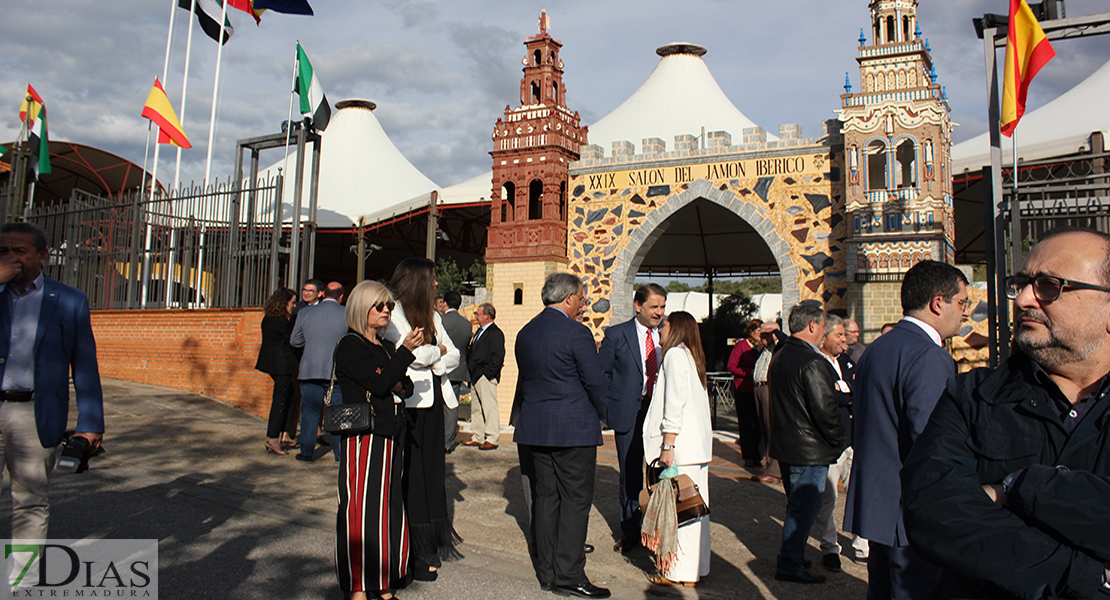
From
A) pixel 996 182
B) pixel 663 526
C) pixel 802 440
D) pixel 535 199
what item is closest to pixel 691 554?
pixel 663 526

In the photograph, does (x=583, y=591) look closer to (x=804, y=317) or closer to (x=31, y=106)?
(x=804, y=317)

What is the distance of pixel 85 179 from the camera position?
19828mm

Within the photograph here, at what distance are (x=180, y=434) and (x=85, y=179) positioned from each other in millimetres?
16281

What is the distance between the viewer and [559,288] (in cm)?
400

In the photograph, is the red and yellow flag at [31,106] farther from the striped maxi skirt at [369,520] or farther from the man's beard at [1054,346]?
the man's beard at [1054,346]

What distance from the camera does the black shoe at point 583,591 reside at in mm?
3492

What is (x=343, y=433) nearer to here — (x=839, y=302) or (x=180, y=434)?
(x=180, y=434)

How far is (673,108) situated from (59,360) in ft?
50.3

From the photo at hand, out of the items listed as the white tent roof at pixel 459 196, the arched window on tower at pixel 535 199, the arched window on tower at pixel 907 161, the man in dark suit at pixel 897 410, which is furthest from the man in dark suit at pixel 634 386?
the white tent roof at pixel 459 196

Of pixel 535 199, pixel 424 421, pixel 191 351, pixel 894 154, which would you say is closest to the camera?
pixel 424 421

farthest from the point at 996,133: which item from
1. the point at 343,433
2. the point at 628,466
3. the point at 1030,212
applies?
the point at 343,433

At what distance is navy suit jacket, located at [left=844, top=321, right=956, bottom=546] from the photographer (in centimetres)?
259

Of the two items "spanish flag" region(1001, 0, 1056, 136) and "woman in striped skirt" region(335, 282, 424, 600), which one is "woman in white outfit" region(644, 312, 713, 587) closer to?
"woman in striped skirt" region(335, 282, 424, 600)

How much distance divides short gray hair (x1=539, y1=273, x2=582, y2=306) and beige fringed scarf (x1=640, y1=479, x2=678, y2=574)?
3.65ft
